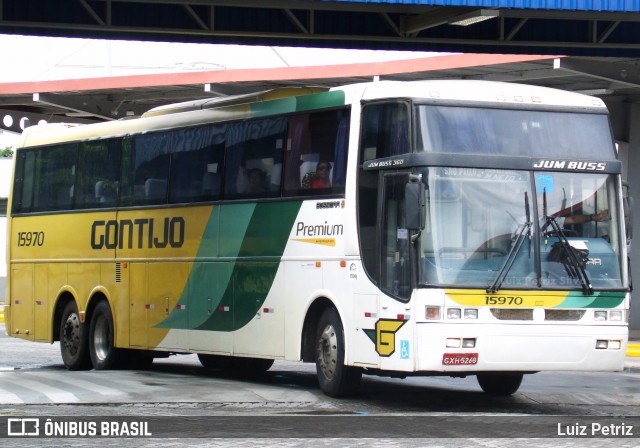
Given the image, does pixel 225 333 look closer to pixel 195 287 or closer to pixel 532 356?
pixel 195 287

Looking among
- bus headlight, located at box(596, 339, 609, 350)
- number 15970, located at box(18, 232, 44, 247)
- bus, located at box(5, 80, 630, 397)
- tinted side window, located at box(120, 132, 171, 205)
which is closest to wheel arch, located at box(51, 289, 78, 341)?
number 15970, located at box(18, 232, 44, 247)

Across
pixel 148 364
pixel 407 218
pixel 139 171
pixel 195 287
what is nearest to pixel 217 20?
pixel 139 171

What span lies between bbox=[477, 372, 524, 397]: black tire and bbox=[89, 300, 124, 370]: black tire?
6.32m

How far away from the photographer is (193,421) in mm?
13141

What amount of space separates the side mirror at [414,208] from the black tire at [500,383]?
322cm

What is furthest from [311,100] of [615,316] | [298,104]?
[615,316]

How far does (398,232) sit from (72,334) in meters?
8.29

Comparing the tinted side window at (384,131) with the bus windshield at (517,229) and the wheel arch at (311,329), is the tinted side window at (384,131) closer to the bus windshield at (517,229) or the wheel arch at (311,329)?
the bus windshield at (517,229)

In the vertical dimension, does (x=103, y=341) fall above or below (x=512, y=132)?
below

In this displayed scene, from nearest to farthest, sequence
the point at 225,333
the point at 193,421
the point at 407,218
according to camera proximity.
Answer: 1. the point at 193,421
2. the point at 407,218
3. the point at 225,333

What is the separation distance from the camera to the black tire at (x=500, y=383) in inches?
→ 661

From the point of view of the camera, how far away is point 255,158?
17.6 metres

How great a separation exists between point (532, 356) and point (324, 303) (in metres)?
2.83

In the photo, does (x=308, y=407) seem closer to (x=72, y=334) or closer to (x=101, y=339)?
(x=101, y=339)
